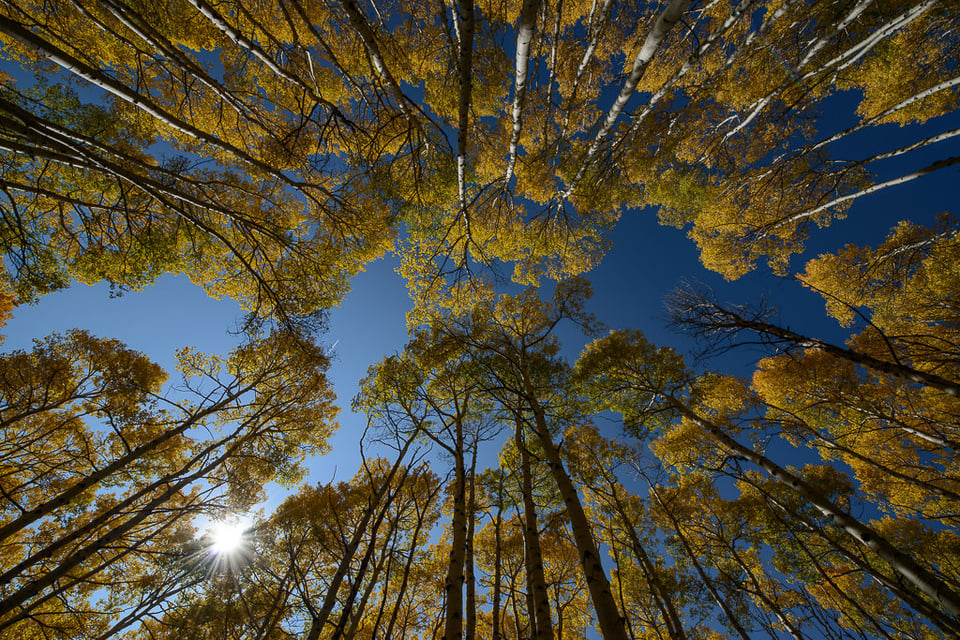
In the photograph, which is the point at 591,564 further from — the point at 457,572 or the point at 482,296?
the point at 482,296

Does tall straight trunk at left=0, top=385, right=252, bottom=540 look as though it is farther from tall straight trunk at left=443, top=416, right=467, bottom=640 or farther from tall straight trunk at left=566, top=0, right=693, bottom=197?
tall straight trunk at left=566, top=0, right=693, bottom=197

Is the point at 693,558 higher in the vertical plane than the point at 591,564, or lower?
higher

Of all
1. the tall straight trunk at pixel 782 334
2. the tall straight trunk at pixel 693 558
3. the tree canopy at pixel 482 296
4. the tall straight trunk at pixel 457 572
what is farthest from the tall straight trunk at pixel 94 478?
the tall straight trunk at pixel 693 558

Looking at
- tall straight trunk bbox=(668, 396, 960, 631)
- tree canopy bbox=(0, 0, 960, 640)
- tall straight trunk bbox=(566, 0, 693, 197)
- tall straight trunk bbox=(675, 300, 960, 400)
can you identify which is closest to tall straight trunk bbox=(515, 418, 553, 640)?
tree canopy bbox=(0, 0, 960, 640)

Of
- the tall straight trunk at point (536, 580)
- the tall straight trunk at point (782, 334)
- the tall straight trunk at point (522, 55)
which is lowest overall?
the tall straight trunk at point (536, 580)

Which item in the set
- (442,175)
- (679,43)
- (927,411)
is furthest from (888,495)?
(442,175)

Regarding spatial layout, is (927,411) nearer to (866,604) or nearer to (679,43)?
(866,604)

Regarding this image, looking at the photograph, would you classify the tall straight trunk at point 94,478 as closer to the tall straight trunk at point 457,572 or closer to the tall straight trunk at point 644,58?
the tall straight trunk at point 457,572

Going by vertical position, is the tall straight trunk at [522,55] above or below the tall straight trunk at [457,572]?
above

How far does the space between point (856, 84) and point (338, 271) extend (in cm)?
1176

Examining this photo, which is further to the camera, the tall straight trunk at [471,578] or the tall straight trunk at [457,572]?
the tall straight trunk at [471,578]

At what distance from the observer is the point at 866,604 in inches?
361

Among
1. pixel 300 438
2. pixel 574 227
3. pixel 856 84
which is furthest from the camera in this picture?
pixel 300 438

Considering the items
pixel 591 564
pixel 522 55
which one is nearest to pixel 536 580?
pixel 591 564
